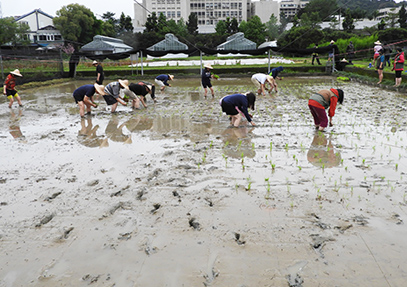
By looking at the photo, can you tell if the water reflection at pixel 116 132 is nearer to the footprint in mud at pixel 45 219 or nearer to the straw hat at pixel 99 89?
the straw hat at pixel 99 89

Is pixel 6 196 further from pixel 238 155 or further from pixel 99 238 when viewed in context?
pixel 238 155

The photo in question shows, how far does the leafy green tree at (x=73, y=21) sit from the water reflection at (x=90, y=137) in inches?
1830

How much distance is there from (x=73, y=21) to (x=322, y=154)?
170 ft

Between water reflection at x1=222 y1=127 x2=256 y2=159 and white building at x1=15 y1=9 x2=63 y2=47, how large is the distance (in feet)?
177

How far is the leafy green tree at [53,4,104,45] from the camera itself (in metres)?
49.9

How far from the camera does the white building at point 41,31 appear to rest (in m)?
58.0

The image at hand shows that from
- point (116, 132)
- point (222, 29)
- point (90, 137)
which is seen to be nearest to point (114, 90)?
point (116, 132)

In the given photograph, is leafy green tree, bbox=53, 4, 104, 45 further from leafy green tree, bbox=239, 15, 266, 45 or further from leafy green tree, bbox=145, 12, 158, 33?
leafy green tree, bbox=239, 15, 266, 45

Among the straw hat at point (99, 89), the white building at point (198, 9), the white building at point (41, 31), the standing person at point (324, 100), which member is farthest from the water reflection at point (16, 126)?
the white building at point (198, 9)

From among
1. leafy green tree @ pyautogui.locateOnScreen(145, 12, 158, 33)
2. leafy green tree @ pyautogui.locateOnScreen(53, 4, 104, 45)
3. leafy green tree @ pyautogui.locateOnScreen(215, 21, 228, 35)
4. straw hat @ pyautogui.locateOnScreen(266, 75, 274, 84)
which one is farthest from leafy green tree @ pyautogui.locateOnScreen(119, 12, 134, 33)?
straw hat @ pyautogui.locateOnScreen(266, 75, 274, 84)

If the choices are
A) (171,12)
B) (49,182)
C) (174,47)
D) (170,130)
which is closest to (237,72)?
(170,130)

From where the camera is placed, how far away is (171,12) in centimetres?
9269

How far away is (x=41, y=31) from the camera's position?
193ft

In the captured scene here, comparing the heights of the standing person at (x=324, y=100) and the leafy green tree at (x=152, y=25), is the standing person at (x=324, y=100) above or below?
below
